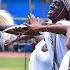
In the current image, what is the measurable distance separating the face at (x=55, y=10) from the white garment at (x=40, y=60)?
0.50 m

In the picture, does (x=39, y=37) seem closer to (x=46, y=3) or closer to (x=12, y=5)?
(x=46, y=3)

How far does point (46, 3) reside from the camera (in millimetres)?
11938

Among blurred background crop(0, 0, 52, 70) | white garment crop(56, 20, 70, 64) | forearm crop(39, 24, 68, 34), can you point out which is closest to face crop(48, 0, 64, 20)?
white garment crop(56, 20, 70, 64)

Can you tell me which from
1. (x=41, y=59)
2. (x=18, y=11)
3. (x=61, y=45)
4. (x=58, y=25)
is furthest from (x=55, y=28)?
(x=18, y=11)

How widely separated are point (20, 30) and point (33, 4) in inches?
337

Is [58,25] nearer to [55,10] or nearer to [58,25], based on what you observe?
[58,25]

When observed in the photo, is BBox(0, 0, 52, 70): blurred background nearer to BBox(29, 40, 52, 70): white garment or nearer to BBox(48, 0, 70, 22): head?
BBox(29, 40, 52, 70): white garment

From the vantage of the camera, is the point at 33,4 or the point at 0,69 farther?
the point at 33,4

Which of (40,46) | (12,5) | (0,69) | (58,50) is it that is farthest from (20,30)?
(12,5)

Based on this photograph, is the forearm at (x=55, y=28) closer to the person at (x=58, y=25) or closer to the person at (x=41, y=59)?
the person at (x=58, y=25)

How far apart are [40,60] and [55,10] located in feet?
2.20

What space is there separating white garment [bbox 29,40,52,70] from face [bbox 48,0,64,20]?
1.63ft

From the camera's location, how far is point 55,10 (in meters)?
3.76

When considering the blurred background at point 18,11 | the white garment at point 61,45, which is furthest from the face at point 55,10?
the blurred background at point 18,11
